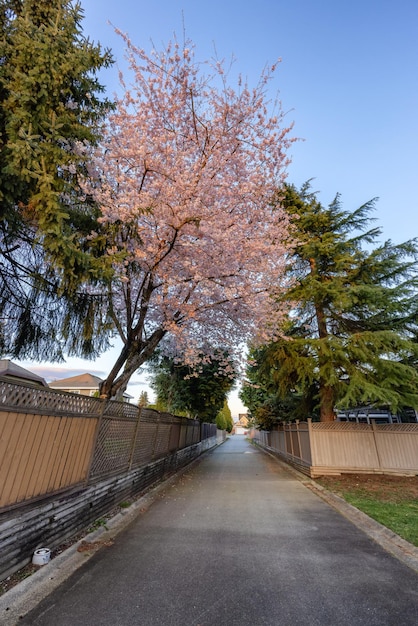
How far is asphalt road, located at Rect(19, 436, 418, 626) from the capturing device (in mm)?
2475

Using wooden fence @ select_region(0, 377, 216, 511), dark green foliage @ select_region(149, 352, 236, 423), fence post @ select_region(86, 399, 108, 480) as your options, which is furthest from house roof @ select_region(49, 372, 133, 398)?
fence post @ select_region(86, 399, 108, 480)

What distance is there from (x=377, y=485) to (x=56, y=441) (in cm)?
860

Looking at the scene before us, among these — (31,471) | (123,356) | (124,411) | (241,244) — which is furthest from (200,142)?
(31,471)

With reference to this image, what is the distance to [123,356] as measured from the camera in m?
7.31

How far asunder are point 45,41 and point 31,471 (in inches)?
241

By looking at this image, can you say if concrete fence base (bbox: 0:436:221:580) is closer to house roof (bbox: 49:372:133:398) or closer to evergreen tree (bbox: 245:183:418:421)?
evergreen tree (bbox: 245:183:418:421)

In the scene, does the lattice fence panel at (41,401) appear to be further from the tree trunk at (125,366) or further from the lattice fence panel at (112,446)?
the tree trunk at (125,366)

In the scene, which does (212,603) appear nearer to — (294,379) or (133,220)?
(133,220)

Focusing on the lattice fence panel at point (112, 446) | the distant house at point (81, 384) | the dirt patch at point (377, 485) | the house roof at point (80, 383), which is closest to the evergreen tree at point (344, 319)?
the dirt patch at point (377, 485)

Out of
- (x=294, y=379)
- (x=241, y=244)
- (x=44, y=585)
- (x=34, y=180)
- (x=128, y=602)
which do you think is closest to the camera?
(x=128, y=602)

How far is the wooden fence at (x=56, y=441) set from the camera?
2902mm

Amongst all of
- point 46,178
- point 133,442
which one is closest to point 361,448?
point 133,442

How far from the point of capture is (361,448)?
32.6ft

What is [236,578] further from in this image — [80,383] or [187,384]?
[80,383]
